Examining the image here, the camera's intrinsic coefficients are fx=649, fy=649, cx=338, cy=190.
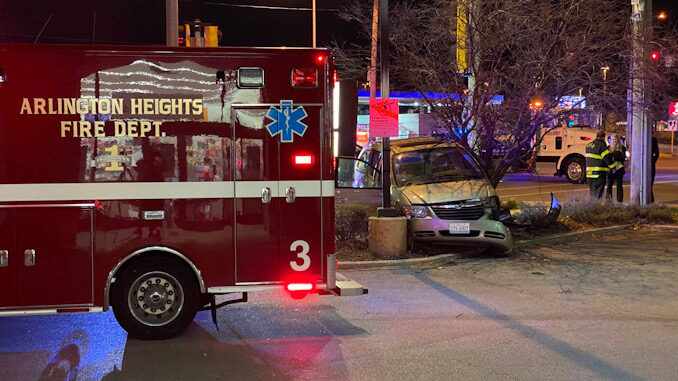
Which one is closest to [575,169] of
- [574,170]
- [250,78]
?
[574,170]

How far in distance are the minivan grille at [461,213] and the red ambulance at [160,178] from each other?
3.77m

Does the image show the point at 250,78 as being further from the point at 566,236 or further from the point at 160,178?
the point at 566,236

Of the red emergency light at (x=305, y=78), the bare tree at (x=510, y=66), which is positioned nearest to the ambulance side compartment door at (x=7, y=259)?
the red emergency light at (x=305, y=78)

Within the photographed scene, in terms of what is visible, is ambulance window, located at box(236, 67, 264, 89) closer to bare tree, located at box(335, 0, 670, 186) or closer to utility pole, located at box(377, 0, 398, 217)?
utility pole, located at box(377, 0, 398, 217)

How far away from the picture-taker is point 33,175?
571 cm

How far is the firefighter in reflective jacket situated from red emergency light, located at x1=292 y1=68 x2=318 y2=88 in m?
11.3

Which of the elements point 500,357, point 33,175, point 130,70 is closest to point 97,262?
point 33,175

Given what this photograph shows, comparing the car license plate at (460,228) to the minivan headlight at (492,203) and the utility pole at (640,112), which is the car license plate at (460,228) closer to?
the minivan headlight at (492,203)

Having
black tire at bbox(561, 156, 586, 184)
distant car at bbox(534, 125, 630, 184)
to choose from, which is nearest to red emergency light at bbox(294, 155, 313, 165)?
distant car at bbox(534, 125, 630, 184)

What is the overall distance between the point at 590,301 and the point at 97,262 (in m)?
5.40

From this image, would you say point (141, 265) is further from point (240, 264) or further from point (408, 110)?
point (408, 110)

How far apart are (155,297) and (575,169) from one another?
22116 mm

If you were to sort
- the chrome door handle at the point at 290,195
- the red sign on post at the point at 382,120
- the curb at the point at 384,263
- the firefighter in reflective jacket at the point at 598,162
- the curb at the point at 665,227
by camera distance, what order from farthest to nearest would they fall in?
the firefighter in reflective jacket at the point at 598,162, the curb at the point at 665,227, the red sign on post at the point at 382,120, the curb at the point at 384,263, the chrome door handle at the point at 290,195

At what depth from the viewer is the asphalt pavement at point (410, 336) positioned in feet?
17.3
